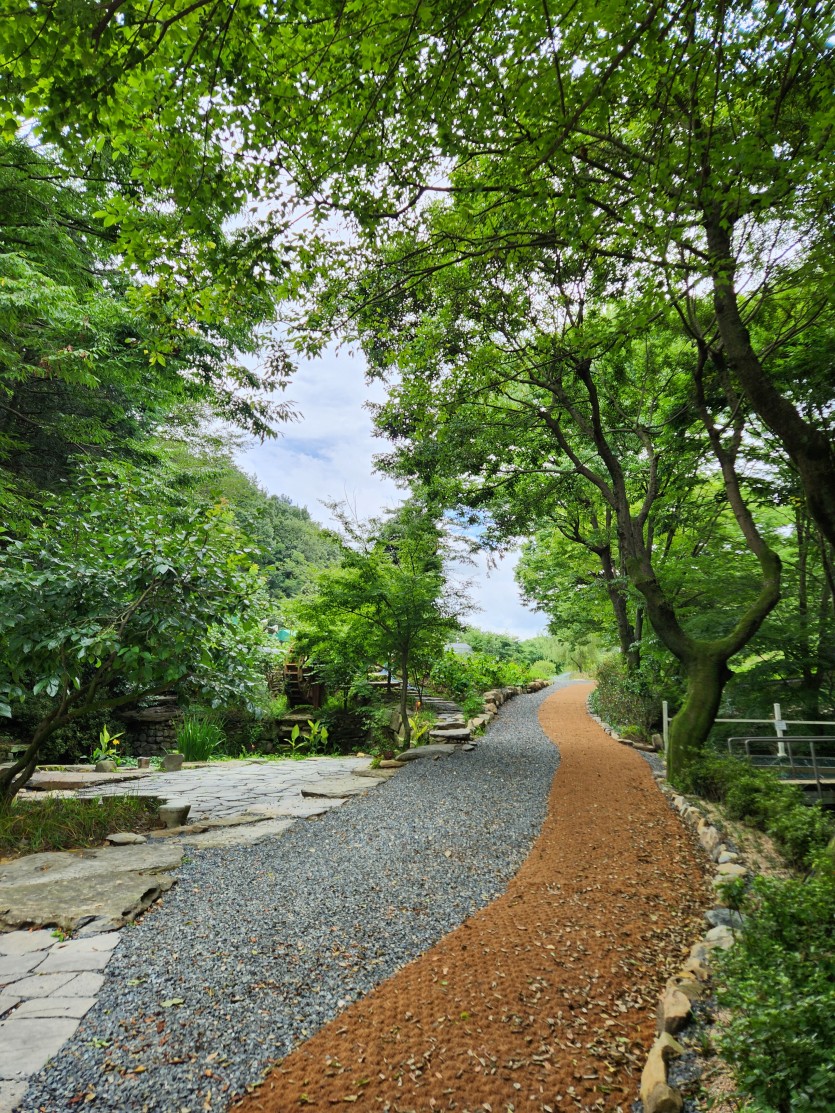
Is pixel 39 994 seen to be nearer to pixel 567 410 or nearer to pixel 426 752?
pixel 426 752

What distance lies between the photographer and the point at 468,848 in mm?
3850

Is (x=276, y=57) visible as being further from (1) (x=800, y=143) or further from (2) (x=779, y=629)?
(2) (x=779, y=629)

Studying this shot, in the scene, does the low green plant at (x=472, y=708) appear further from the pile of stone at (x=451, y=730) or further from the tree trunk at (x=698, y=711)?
the tree trunk at (x=698, y=711)

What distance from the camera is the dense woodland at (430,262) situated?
104 inches

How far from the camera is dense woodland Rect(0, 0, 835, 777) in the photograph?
8.66 feet

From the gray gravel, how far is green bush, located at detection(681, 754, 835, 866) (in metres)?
1.69

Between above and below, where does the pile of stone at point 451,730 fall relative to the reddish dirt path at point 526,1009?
above

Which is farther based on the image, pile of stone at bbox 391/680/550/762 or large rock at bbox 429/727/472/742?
large rock at bbox 429/727/472/742

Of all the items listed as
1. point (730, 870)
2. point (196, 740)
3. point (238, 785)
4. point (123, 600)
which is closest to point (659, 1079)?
point (730, 870)

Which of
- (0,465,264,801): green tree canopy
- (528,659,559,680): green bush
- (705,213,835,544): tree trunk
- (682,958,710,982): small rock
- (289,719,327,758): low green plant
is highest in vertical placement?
(705,213,835,544): tree trunk

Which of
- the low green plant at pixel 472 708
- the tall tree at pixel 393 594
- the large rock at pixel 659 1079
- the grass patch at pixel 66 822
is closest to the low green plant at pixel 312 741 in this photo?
the low green plant at pixel 472 708

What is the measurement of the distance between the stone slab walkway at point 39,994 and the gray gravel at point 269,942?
0.20ft

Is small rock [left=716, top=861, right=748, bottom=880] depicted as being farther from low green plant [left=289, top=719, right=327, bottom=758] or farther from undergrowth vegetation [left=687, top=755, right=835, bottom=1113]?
low green plant [left=289, top=719, right=327, bottom=758]

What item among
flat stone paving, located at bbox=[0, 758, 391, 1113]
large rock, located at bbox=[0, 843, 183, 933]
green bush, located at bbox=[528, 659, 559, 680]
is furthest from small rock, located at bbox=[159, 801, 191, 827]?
green bush, located at bbox=[528, 659, 559, 680]
